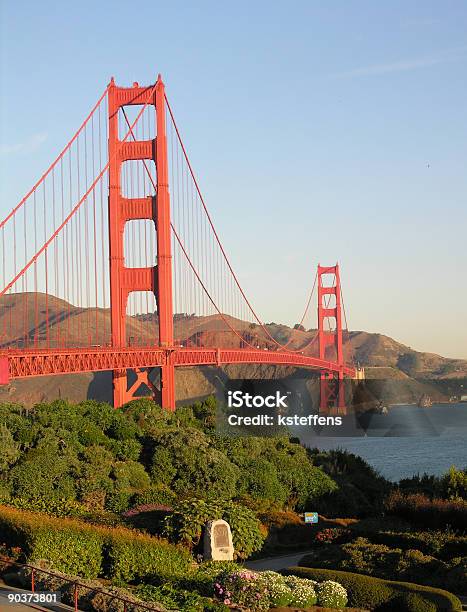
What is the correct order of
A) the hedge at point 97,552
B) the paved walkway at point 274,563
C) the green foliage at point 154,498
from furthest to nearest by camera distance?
the green foliage at point 154,498
the paved walkway at point 274,563
the hedge at point 97,552

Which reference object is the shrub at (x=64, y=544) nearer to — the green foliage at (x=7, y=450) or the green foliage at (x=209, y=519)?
the green foliage at (x=209, y=519)

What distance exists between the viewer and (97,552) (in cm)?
1848

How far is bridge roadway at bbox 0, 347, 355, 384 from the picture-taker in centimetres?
3566

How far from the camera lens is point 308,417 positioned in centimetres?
6438

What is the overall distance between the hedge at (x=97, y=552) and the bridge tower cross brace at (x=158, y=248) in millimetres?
33938

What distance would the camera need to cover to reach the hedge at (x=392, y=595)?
1767 cm

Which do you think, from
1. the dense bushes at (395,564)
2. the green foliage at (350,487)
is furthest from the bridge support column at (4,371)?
the dense bushes at (395,564)

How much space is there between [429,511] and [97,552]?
1031 centimetres

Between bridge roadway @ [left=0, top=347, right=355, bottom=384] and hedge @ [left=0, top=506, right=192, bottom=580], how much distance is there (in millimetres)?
15976

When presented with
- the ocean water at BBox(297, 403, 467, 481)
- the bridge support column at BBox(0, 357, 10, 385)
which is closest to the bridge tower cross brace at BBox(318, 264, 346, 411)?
the ocean water at BBox(297, 403, 467, 481)

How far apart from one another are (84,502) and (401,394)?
290ft

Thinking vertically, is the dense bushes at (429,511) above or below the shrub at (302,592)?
above

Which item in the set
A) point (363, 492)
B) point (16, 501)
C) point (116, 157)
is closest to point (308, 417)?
point (116, 157)

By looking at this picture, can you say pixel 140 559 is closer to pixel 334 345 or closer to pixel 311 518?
pixel 311 518
